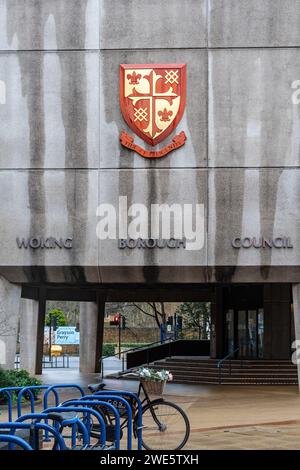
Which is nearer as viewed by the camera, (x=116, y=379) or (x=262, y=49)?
(x=262, y=49)

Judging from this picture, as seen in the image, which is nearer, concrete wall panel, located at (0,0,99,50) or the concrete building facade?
the concrete building facade

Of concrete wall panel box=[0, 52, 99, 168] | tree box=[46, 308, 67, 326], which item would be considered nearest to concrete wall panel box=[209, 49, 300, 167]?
concrete wall panel box=[0, 52, 99, 168]

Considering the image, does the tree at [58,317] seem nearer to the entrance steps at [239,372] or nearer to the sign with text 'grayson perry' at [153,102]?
the entrance steps at [239,372]

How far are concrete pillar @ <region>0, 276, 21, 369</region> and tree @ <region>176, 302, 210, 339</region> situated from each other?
39.6 metres

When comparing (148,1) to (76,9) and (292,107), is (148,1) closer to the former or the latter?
Result: (76,9)

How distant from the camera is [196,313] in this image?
68.9 metres

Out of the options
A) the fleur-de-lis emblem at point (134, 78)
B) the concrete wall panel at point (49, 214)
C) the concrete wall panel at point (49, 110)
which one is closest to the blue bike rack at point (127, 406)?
the concrete wall panel at point (49, 214)

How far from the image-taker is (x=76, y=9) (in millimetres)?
27859

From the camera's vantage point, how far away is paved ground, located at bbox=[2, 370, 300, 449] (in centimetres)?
1596

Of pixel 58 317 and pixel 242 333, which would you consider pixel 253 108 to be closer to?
pixel 242 333

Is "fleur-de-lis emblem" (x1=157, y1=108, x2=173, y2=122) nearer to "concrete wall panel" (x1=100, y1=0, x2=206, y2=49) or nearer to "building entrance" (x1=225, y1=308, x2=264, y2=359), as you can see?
"concrete wall panel" (x1=100, y1=0, x2=206, y2=49)

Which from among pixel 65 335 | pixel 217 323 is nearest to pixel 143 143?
pixel 217 323
